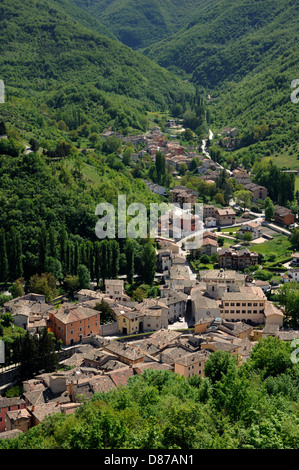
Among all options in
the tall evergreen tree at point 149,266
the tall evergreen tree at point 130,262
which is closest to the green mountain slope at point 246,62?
the tall evergreen tree at point 149,266

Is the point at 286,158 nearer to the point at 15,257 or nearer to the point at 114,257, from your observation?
the point at 114,257

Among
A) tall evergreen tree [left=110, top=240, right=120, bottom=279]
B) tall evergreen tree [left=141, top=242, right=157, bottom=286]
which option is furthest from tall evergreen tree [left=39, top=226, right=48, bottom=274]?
tall evergreen tree [left=141, top=242, right=157, bottom=286]

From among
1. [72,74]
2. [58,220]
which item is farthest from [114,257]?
[72,74]

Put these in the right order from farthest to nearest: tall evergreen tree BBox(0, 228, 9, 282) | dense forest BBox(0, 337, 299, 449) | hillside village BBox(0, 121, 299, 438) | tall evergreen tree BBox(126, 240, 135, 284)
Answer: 1. tall evergreen tree BBox(126, 240, 135, 284)
2. tall evergreen tree BBox(0, 228, 9, 282)
3. hillside village BBox(0, 121, 299, 438)
4. dense forest BBox(0, 337, 299, 449)

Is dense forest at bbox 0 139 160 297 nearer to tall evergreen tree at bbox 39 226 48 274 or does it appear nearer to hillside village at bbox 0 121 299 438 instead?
tall evergreen tree at bbox 39 226 48 274

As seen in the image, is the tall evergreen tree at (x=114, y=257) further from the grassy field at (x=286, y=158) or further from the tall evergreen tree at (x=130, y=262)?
the grassy field at (x=286, y=158)
